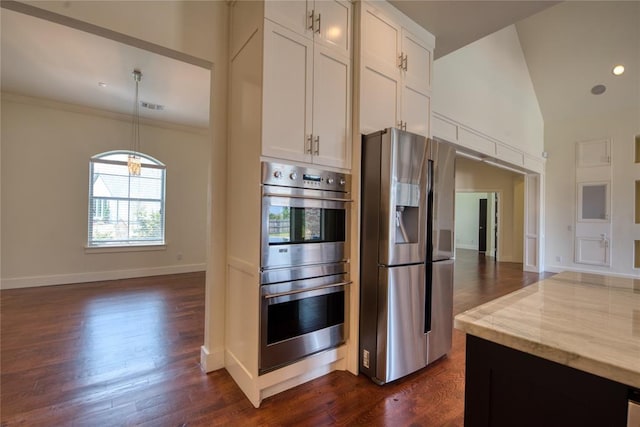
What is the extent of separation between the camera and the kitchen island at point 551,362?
651mm

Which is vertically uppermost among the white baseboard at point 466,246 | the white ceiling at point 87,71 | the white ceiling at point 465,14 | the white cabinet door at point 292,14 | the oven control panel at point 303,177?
the white ceiling at point 87,71

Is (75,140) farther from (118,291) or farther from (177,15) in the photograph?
(177,15)

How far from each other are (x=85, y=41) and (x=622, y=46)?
334 inches

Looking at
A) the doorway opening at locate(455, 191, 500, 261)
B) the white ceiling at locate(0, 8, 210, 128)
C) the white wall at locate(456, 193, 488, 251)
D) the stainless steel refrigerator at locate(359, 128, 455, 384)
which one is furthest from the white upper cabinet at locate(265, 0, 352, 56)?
the white wall at locate(456, 193, 488, 251)

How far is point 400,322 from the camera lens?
6.95 ft

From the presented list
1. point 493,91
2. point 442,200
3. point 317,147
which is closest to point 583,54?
point 493,91

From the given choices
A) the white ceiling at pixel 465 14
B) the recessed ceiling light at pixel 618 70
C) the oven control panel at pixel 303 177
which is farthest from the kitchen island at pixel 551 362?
the recessed ceiling light at pixel 618 70

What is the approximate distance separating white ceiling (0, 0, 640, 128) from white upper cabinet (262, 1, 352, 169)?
79cm

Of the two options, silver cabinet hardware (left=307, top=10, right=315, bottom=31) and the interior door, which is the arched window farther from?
the interior door

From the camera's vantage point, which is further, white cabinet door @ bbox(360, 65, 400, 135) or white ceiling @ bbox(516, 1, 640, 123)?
white ceiling @ bbox(516, 1, 640, 123)

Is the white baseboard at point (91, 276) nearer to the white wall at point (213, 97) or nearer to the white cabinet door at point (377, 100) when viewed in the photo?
the white wall at point (213, 97)

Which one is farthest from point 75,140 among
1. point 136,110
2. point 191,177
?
point 191,177

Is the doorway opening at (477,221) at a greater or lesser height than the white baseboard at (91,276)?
greater

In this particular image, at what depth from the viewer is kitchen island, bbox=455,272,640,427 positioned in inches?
25.6
